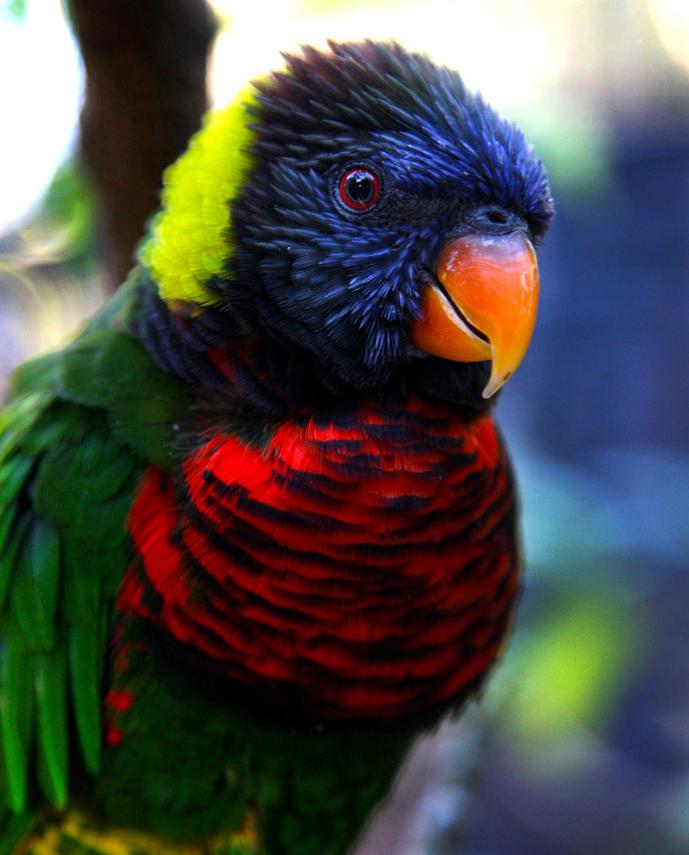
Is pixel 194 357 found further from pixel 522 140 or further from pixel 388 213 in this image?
pixel 522 140

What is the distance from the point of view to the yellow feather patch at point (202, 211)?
131 centimetres

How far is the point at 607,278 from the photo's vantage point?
4148 millimetres

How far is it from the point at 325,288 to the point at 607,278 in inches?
128

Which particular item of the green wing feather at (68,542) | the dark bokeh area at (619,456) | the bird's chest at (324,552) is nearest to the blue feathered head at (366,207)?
the bird's chest at (324,552)

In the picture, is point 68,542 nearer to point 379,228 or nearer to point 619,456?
point 379,228

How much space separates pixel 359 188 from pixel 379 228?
2.8 inches

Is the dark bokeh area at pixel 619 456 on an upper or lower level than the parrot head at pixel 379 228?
lower

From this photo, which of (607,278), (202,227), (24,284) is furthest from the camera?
(24,284)

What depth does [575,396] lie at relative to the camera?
4.11 m

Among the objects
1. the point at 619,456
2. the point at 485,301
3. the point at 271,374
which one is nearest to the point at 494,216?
the point at 485,301

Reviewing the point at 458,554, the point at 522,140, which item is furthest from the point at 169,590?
the point at 522,140

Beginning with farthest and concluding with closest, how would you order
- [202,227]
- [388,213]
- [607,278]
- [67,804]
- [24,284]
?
[24,284] → [607,278] → [67,804] → [202,227] → [388,213]

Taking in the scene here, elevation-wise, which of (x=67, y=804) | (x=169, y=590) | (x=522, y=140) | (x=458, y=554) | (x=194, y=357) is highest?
(x=522, y=140)

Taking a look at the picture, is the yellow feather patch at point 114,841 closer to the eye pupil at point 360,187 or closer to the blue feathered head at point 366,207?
the blue feathered head at point 366,207
